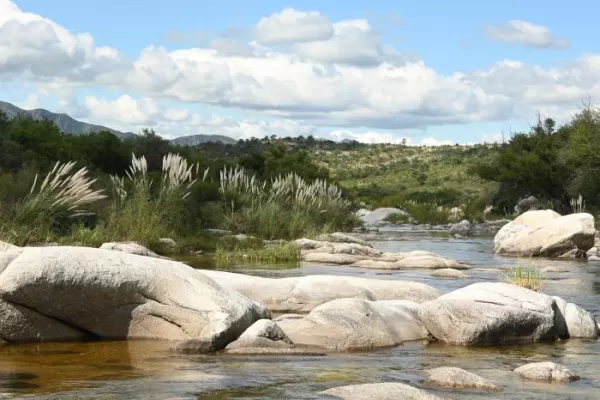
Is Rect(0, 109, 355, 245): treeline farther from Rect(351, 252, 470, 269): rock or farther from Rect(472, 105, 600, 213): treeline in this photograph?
Rect(472, 105, 600, 213): treeline

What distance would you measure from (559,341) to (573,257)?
16.4m

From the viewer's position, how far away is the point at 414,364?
856 cm

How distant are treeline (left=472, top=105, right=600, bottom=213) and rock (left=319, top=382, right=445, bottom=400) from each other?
35933mm

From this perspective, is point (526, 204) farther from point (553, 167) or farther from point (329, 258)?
point (329, 258)

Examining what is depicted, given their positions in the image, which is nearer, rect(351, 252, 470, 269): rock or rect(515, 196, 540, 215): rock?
rect(351, 252, 470, 269): rock

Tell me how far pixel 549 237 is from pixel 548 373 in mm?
19805

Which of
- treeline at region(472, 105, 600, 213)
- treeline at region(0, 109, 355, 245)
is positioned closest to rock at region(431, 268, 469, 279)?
treeline at region(0, 109, 355, 245)

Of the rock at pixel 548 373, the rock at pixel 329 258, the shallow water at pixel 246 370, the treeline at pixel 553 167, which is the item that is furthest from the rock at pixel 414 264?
the treeline at pixel 553 167

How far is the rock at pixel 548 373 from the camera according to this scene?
7.86 m

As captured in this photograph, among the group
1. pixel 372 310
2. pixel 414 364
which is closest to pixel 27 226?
pixel 372 310

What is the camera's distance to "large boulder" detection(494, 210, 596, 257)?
26.2 metres

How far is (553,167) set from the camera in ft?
164

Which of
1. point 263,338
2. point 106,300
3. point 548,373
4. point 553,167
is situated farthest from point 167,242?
point 553,167

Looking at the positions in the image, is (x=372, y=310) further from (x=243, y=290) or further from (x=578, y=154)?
(x=578, y=154)
